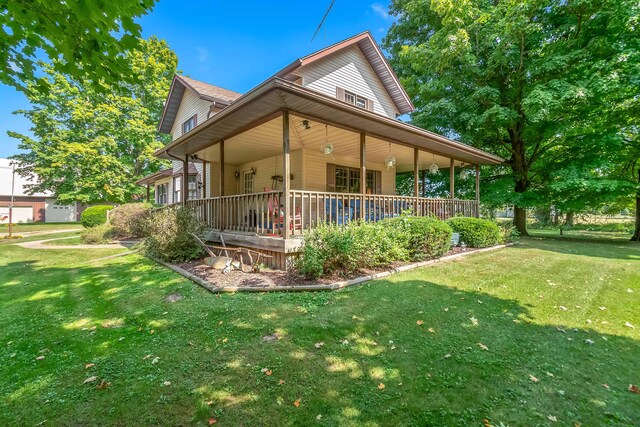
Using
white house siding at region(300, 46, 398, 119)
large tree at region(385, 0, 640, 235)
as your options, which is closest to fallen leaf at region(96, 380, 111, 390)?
white house siding at region(300, 46, 398, 119)

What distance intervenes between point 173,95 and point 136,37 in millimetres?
14832

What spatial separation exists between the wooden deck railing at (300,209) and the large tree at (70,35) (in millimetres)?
3920

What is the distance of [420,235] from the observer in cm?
752

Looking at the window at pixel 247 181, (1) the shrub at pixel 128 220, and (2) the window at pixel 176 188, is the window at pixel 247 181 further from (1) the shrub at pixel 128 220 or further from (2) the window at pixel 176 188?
(2) the window at pixel 176 188

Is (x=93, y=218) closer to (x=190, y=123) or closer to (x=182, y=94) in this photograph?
(x=190, y=123)

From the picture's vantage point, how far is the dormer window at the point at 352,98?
480 inches

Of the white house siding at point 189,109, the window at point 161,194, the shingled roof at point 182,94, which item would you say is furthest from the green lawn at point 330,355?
the window at point 161,194

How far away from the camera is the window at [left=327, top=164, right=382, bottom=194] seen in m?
12.3

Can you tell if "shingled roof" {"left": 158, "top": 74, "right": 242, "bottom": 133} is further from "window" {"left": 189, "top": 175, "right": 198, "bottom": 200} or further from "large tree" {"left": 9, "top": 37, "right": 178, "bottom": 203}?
"large tree" {"left": 9, "top": 37, "right": 178, "bottom": 203}

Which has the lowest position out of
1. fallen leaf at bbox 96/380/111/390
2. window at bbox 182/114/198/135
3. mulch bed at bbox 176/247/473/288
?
fallen leaf at bbox 96/380/111/390

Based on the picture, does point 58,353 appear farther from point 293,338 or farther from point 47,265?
point 47,265

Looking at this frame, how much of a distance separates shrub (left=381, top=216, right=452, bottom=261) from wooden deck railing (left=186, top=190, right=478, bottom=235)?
2.98ft

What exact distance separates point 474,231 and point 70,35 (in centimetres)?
1087

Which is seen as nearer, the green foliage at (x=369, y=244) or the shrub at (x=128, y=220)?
the green foliage at (x=369, y=244)
